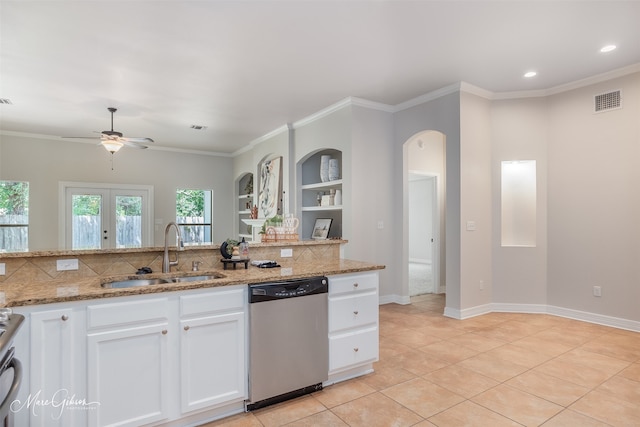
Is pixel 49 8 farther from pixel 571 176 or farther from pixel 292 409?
pixel 571 176

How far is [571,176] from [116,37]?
524 centimetres

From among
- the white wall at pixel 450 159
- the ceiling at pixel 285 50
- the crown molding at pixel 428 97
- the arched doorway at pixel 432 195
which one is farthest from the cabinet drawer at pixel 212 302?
the crown molding at pixel 428 97

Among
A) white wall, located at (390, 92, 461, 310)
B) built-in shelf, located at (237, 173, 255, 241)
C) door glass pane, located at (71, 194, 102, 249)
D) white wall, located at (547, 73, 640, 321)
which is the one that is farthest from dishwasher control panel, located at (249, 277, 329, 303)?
door glass pane, located at (71, 194, 102, 249)

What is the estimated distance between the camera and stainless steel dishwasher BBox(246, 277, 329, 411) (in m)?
2.30

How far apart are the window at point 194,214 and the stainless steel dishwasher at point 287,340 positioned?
6.85m

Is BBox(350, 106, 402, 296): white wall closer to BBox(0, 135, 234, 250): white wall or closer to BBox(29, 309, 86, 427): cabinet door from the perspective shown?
BBox(29, 309, 86, 427): cabinet door

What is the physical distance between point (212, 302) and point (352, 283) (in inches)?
41.9

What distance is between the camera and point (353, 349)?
273 cm

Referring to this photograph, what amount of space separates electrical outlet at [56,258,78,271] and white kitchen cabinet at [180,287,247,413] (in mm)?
884

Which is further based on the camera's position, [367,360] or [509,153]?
[509,153]

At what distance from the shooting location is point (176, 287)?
6.77 ft

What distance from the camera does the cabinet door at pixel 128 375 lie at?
1867mm

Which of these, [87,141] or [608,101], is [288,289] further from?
[87,141]

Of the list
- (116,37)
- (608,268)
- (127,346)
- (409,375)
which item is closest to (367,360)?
(409,375)
